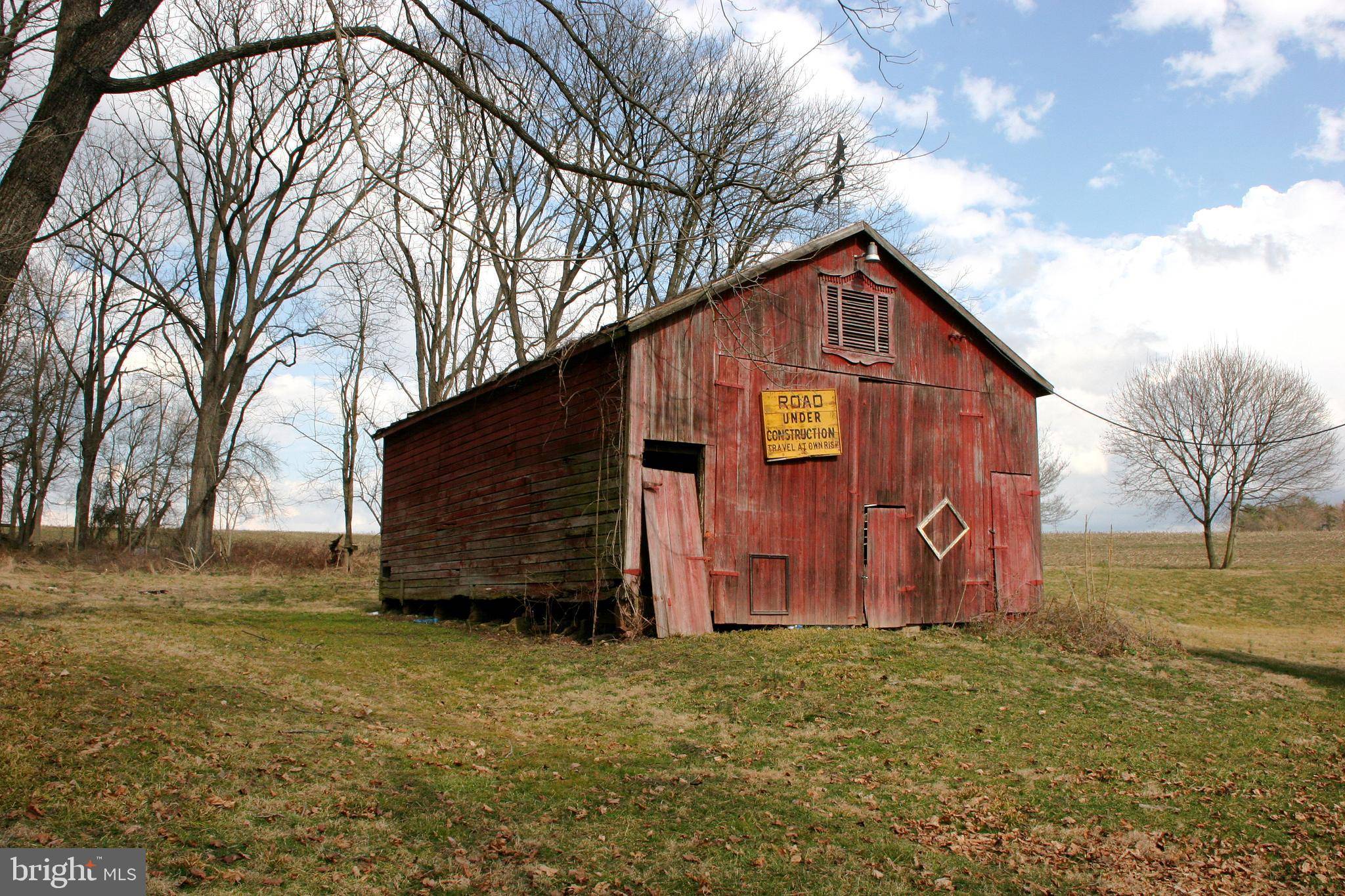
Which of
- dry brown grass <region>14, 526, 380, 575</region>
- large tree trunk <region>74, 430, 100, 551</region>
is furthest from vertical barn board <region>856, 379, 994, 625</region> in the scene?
large tree trunk <region>74, 430, 100, 551</region>

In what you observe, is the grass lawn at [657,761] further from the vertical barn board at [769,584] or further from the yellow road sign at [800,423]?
the yellow road sign at [800,423]

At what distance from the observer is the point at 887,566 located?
15.6 meters

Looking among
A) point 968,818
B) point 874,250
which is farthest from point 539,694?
point 874,250

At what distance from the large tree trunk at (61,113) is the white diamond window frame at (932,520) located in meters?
13.1

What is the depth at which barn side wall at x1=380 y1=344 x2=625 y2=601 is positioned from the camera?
14109 millimetres

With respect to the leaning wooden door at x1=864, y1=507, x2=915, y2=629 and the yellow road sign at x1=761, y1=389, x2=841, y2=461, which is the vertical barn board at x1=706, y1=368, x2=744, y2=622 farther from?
the leaning wooden door at x1=864, y1=507, x2=915, y2=629

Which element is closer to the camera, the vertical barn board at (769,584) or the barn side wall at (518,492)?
the barn side wall at (518,492)

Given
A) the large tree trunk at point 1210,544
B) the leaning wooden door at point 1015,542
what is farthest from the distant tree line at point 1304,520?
the leaning wooden door at point 1015,542

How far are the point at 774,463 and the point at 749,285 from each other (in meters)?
3.43

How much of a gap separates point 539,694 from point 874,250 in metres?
9.51

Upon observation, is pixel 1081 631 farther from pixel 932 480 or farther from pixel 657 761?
pixel 657 761

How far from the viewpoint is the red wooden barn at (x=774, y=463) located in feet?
45.6

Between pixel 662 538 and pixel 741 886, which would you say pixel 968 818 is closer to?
pixel 741 886

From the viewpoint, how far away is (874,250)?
16.0 m
